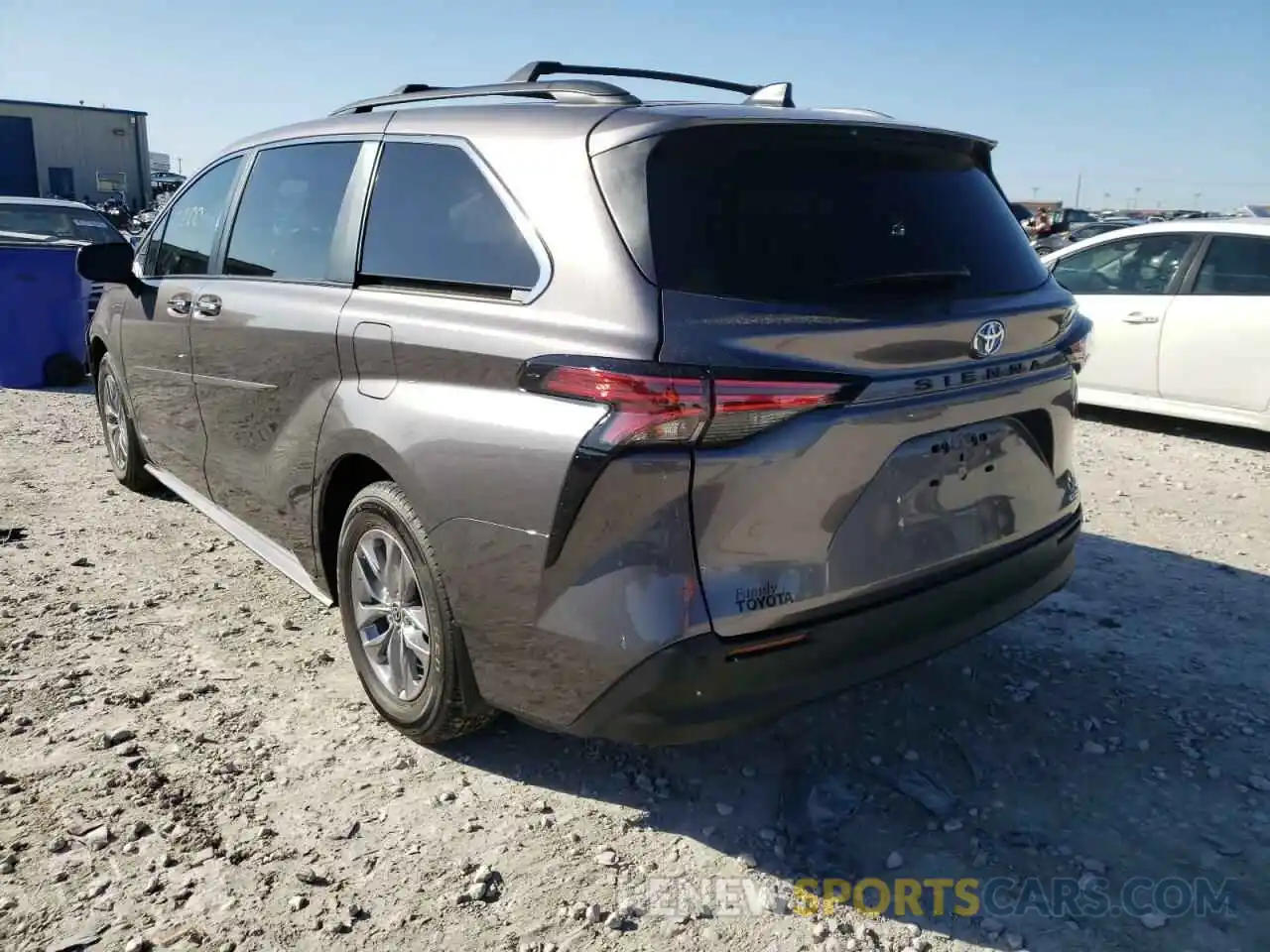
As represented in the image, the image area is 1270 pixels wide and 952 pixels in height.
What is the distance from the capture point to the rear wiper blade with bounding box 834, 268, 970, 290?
2480 millimetres

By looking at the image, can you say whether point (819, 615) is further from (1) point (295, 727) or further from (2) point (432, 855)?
(1) point (295, 727)

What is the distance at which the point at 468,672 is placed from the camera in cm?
278

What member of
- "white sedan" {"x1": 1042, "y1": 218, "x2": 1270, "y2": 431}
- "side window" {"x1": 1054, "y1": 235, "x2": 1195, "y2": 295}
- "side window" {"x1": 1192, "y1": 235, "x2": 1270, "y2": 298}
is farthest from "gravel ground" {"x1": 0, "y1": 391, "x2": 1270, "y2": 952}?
"side window" {"x1": 1054, "y1": 235, "x2": 1195, "y2": 295}

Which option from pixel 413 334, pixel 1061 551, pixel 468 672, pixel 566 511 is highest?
pixel 413 334

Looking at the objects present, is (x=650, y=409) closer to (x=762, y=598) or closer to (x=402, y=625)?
(x=762, y=598)

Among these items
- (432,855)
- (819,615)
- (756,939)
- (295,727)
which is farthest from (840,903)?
(295,727)

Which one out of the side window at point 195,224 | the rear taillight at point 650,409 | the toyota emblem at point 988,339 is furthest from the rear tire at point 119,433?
the toyota emblem at point 988,339

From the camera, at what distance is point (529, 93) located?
3.00 metres

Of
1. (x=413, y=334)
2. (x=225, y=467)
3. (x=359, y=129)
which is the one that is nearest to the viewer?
(x=413, y=334)

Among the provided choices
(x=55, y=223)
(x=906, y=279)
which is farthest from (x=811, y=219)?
(x=55, y=223)

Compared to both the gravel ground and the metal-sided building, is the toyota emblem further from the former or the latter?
the metal-sided building

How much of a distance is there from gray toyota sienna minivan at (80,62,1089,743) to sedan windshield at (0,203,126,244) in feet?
31.7

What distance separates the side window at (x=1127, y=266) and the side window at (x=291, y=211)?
6.30 meters

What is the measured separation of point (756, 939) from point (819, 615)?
0.75 m
